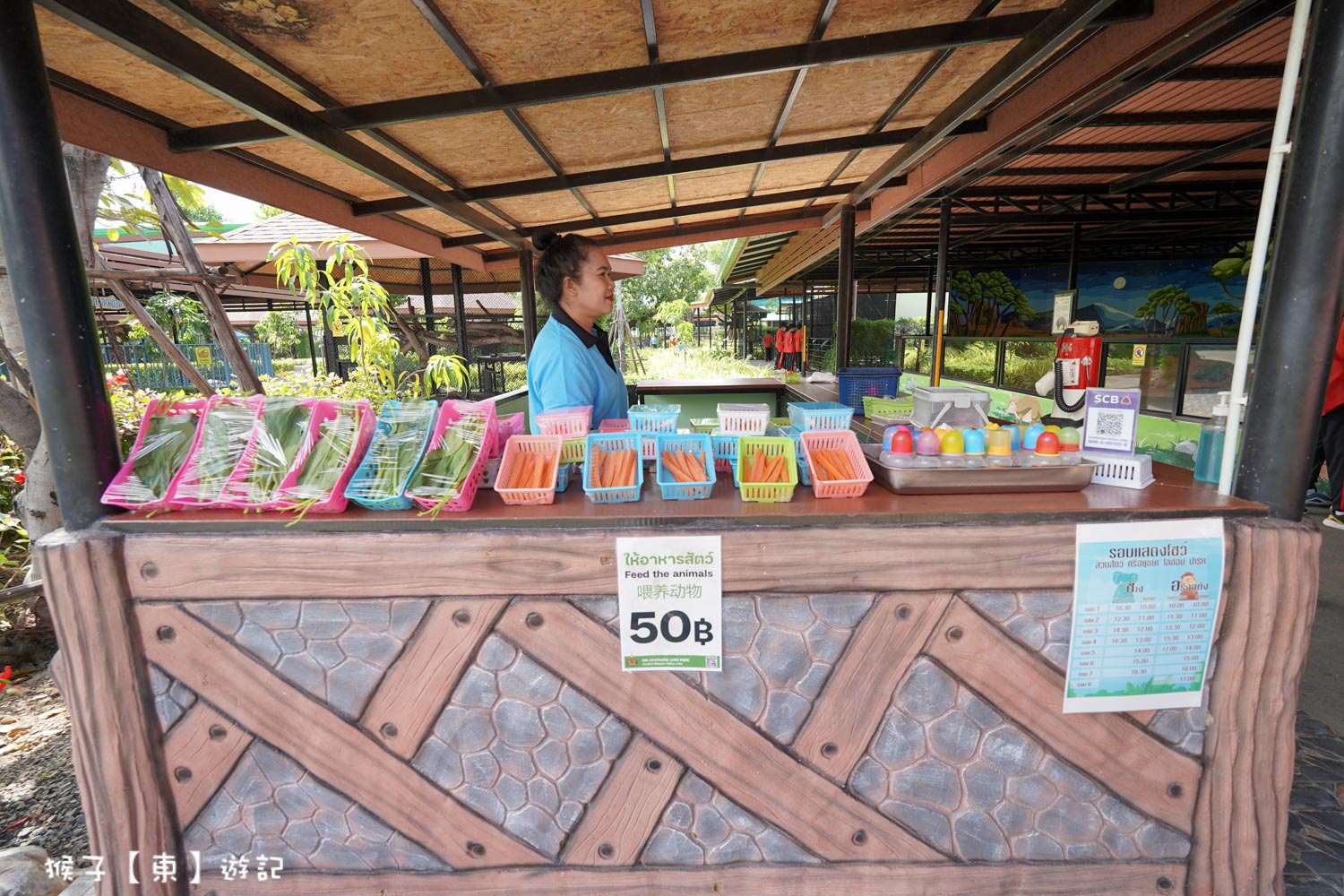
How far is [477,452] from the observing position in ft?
5.74

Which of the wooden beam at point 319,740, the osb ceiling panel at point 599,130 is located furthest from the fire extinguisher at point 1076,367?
the wooden beam at point 319,740

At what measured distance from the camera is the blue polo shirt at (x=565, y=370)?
2.45m

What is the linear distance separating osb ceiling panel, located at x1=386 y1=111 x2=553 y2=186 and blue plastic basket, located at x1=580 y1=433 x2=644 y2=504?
1.69 meters

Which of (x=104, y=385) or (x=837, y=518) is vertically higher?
(x=104, y=385)

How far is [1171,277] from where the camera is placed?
15.3 m

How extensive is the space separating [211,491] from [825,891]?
6.59 feet

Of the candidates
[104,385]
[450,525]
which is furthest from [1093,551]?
[104,385]

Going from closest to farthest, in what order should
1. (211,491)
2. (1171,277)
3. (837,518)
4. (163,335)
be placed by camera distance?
(837,518) < (211,491) < (163,335) < (1171,277)

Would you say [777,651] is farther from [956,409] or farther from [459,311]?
[459,311]

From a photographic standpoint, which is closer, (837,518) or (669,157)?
(837,518)

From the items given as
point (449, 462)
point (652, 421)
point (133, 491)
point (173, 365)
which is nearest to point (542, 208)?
point (652, 421)

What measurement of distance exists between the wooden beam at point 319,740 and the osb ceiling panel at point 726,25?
2.27 meters

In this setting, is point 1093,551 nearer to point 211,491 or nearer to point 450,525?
point 450,525

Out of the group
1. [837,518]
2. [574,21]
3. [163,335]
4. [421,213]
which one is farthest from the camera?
[421,213]
